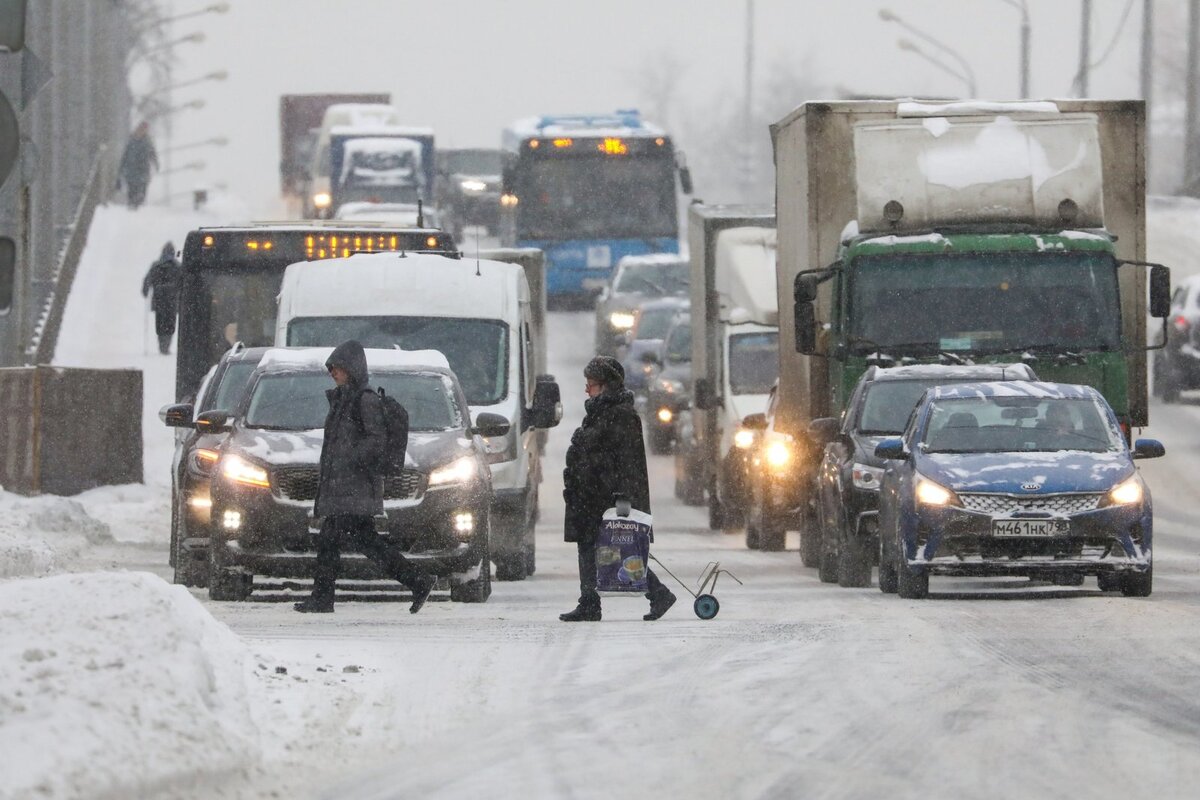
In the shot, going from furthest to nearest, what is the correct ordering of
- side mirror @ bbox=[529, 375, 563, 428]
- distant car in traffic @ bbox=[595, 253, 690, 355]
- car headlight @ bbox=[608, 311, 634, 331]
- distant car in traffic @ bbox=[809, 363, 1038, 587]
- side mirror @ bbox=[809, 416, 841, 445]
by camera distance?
1. distant car in traffic @ bbox=[595, 253, 690, 355]
2. car headlight @ bbox=[608, 311, 634, 331]
3. side mirror @ bbox=[809, 416, 841, 445]
4. side mirror @ bbox=[529, 375, 563, 428]
5. distant car in traffic @ bbox=[809, 363, 1038, 587]

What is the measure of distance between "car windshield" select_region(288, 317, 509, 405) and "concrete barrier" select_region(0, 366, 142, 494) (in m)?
7.29

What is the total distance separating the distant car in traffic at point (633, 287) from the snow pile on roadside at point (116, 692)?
29854 mm

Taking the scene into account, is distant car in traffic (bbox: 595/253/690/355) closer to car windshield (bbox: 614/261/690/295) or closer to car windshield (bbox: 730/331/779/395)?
car windshield (bbox: 614/261/690/295)

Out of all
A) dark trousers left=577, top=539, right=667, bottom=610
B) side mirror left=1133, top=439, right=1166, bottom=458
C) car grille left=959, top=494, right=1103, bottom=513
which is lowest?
dark trousers left=577, top=539, right=667, bottom=610

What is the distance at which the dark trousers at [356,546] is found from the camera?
1591 cm

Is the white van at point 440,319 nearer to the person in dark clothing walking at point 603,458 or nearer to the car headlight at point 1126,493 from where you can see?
the car headlight at point 1126,493

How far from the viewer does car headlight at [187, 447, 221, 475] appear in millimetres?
18234

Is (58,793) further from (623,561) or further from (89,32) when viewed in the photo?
(89,32)

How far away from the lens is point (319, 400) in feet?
58.4

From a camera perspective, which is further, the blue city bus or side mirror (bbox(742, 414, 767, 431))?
the blue city bus

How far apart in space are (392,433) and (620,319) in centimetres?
2516

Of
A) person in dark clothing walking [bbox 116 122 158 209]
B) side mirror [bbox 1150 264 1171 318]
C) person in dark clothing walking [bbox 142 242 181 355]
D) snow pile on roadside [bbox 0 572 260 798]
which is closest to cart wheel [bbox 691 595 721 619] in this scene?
snow pile on roadside [bbox 0 572 260 798]

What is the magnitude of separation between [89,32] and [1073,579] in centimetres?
4806

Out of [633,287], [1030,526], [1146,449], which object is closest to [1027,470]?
[1030,526]
